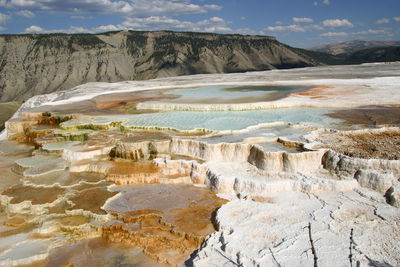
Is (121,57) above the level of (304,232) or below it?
above

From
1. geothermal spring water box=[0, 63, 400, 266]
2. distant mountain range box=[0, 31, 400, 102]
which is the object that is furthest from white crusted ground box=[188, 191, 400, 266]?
distant mountain range box=[0, 31, 400, 102]

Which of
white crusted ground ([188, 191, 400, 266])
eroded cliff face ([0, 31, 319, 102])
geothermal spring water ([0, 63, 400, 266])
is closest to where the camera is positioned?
white crusted ground ([188, 191, 400, 266])

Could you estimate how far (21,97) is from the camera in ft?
109

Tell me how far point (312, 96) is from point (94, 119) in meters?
5.20

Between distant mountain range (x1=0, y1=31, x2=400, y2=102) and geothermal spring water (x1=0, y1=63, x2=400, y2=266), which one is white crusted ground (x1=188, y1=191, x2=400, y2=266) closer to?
geothermal spring water (x1=0, y1=63, x2=400, y2=266)

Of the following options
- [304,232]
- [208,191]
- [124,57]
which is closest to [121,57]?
[124,57]

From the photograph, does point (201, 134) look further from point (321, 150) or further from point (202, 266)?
point (202, 266)

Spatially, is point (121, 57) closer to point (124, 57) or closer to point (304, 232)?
point (124, 57)

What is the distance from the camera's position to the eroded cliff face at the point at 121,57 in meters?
36.7

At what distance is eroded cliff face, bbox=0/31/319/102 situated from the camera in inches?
1445

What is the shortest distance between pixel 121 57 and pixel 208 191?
40832 millimetres

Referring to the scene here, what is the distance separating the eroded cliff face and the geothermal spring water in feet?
102

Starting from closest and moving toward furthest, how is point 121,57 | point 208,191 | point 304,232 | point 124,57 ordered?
point 304,232 → point 208,191 → point 121,57 → point 124,57

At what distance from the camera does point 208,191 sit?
4.69 metres
